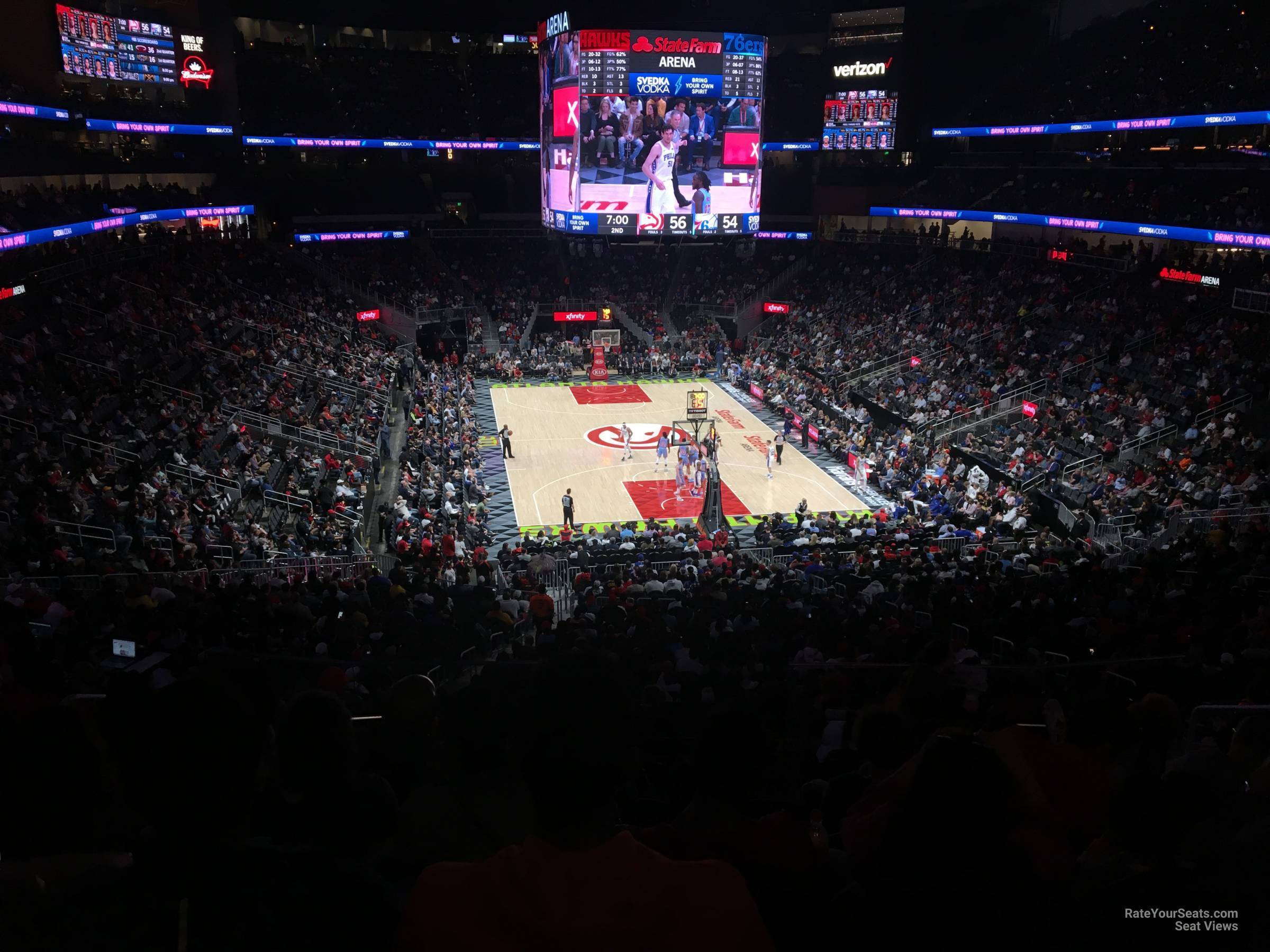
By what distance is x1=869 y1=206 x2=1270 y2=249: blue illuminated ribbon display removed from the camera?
28.2m

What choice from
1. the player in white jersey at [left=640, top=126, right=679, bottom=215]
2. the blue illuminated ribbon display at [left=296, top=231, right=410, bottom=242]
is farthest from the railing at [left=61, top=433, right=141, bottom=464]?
the blue illuminated ribbon display at [left=296, top=231, right=410, bottom=242]

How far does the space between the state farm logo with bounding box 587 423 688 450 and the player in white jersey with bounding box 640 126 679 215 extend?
7941mm

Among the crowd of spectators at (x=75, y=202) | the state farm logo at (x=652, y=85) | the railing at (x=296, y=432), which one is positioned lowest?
the railing at (x=296, y=432)

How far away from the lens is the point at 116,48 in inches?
1448

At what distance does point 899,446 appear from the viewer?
28.4m

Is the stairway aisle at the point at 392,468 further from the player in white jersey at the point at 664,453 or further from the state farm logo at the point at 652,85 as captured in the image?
the state farm logo at the point at 652,85

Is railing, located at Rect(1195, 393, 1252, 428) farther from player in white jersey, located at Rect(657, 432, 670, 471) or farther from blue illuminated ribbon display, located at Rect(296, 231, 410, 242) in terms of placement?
blue illuminated ribbon display, located at Rect(296, 231, 410, 242)

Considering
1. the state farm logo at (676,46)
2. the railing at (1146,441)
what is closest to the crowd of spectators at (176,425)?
the state farm logo at (676,46)

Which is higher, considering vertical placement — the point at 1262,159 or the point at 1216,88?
the point at 1216,88

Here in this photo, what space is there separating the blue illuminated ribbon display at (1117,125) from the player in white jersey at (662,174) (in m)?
15.0

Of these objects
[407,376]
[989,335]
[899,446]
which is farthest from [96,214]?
[989,335]

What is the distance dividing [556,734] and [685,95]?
35.1m

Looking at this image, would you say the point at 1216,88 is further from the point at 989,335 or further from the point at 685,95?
the point at 685,95

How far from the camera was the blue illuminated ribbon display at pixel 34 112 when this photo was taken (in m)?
26.5
